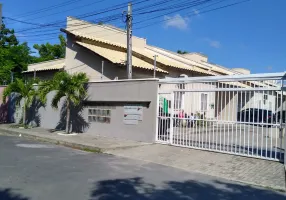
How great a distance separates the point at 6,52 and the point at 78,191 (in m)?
33.3

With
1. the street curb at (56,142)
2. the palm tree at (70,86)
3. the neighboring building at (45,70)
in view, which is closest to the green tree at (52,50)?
the neighboring building at (45,70)

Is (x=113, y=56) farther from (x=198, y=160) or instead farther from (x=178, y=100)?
(x=198, y=160)

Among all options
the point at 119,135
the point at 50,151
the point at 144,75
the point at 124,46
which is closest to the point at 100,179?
the point at 50,151

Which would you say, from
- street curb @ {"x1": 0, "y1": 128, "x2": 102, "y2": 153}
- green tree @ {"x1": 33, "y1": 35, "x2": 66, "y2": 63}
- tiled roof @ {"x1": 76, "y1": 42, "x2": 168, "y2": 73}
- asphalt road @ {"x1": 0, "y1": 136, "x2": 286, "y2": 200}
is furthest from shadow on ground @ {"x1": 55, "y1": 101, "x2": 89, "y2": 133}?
green tree @ {"x1": 33, "y1": 35, "x2": 66, "y2": 63}

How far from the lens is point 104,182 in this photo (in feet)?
23.5

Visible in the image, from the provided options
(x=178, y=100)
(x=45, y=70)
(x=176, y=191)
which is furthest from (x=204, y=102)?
(x=45, y=70)

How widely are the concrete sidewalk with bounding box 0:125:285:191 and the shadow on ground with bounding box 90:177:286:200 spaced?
28.5 inches

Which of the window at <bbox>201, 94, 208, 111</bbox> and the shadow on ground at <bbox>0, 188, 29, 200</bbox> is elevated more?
the window at <bbox>201, 94, 208, 111</bbox>

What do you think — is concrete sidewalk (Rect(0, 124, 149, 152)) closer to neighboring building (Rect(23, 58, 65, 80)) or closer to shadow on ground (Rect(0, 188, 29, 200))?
shadow on ground (Rect(0, 188, 29, 200))

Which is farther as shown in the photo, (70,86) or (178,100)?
(70,86)

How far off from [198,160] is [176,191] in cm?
372

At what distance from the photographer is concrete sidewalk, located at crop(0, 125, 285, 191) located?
328 inches

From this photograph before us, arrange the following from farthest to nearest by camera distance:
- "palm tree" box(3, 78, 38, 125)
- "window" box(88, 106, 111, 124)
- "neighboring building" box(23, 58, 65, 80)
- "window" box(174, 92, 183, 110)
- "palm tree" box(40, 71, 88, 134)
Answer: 1. "neighboring building" box(23, 58, 65, 80)
2. "palm tree" box(3, 78, 38, 125)
3. "palm tree" box(40, 71, 88, 134)
4. "window" box(88, 106, 111, 124)
5. "window" box(174, 92, 183, 110)

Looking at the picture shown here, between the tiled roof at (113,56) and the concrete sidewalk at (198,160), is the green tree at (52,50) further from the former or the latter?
the concrete sidewalk at (198,160)
